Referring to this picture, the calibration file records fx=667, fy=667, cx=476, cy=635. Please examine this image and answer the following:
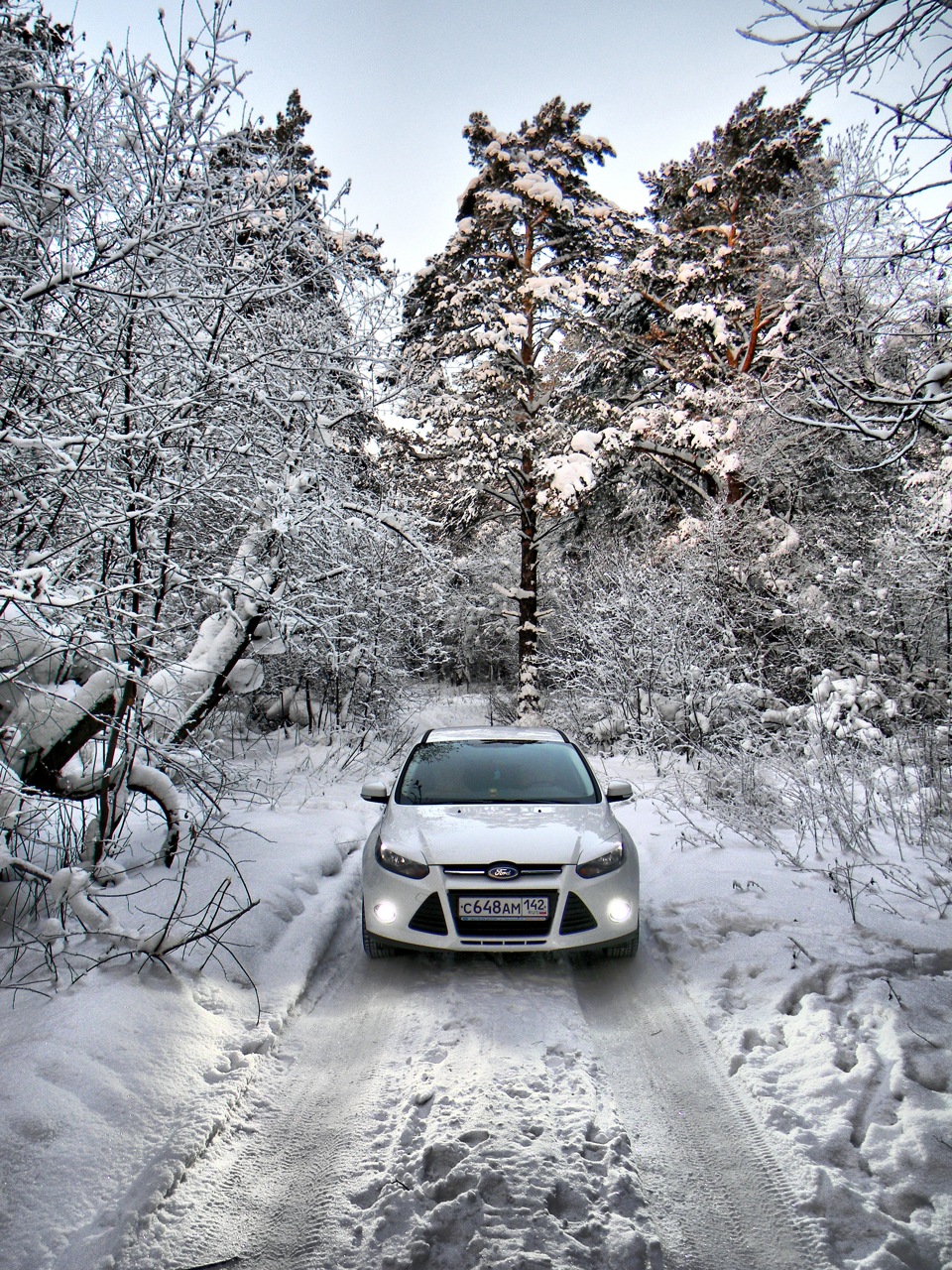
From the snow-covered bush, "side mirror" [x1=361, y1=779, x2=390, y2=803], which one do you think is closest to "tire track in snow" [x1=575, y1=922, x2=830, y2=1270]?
"side mirror" [x1=361, y1=779, x2=390, y2=803]

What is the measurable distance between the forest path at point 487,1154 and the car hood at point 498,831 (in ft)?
2.50

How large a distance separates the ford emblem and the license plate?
104 millimetres

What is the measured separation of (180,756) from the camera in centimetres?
454

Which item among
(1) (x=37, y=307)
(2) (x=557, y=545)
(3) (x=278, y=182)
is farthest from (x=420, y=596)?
(1) (x=37, y=307)

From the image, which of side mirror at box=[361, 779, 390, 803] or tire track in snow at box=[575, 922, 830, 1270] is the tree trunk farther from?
tire track in snow at box=[575, 922, 830, 1270]

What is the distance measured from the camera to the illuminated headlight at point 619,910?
4121 mm

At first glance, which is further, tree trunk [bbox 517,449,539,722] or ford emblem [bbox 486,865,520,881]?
tree trunk [bbox 517,449,539,722]

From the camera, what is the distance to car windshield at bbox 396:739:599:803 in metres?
5.06

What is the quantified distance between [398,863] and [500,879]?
67cm

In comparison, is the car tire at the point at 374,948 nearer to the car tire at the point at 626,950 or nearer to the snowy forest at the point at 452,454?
the snowy forest at the point at 452,454

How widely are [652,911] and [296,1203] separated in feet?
11.4

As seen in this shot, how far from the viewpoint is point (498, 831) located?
435 centimetres

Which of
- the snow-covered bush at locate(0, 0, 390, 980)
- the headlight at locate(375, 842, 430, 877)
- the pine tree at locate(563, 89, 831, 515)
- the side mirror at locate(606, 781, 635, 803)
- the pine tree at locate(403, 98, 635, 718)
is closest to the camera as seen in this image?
the snow-covered bush at locate(0, 0, 390, 980)

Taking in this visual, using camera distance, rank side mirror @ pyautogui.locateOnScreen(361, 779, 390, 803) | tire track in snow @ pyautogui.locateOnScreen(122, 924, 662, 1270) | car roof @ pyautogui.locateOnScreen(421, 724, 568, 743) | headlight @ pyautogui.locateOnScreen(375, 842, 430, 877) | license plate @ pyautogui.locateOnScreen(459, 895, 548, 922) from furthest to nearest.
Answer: car roof @ pyautogui.locateOnScreen(421, 724, 568, 743) → side mirror @ pyautogui.locateOnScreen(361, 779, 390, 803) → headlight @ pyautogui.locateOnScreen(375, 842, 430, 877) → license plate @ pyautogui.locateOnScreen(459, 895, 548, 922) → tire track in snow @ pyautogui.locateOnScreen(122, 924, 662, 1270)
